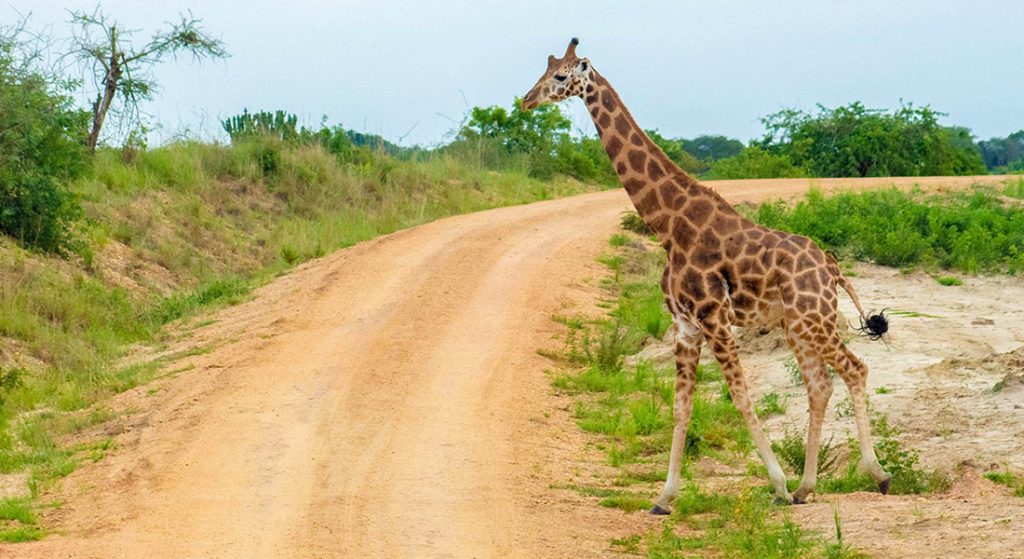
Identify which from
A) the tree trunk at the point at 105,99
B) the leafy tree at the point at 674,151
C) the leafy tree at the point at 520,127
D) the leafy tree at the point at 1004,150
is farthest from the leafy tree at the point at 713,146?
the tree trunk at the point at 105,99

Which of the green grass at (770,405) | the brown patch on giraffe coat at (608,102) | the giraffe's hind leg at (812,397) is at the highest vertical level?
the brown patch on giraffe coat at (608,102)

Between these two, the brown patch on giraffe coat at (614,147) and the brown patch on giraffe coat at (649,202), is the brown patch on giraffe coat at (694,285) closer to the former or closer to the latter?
the brown patch on giraffe coat at (649,202)

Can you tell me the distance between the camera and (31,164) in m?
19.5

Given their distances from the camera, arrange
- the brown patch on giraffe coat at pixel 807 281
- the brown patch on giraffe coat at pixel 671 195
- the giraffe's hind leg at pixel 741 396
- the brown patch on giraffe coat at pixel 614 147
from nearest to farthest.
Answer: the giraffe's hind leg at pixel 741 396 < the brown patch on giraffe coat at pixel 807 281 < the brown patch on giraffe coat at pixel 671 195 < the brown patch on giraffe coat at pixel 614 147

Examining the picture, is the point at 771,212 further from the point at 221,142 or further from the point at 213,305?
the point at 221,142

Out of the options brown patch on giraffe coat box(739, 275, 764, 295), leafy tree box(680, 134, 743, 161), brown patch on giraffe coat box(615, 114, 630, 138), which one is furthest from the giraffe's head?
leafy tree box(680, 134, 743, 161)

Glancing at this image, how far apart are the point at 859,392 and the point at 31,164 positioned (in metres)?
14.0

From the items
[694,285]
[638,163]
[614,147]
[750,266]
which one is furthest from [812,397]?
[614,147]

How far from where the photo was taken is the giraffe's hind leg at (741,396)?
31.6ft

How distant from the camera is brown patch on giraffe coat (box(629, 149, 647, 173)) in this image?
10.6 meters

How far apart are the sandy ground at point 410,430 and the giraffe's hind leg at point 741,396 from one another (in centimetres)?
Answer: 33

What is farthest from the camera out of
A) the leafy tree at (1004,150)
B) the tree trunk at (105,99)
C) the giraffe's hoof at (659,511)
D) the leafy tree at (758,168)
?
the leafy tree at (1004,150)

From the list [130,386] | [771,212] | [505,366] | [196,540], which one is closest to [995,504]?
[196,540]

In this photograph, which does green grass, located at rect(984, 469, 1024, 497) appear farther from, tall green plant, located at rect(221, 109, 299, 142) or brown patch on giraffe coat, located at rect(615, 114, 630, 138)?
tall green plant, located at rect(221, 109, 299, 142)
